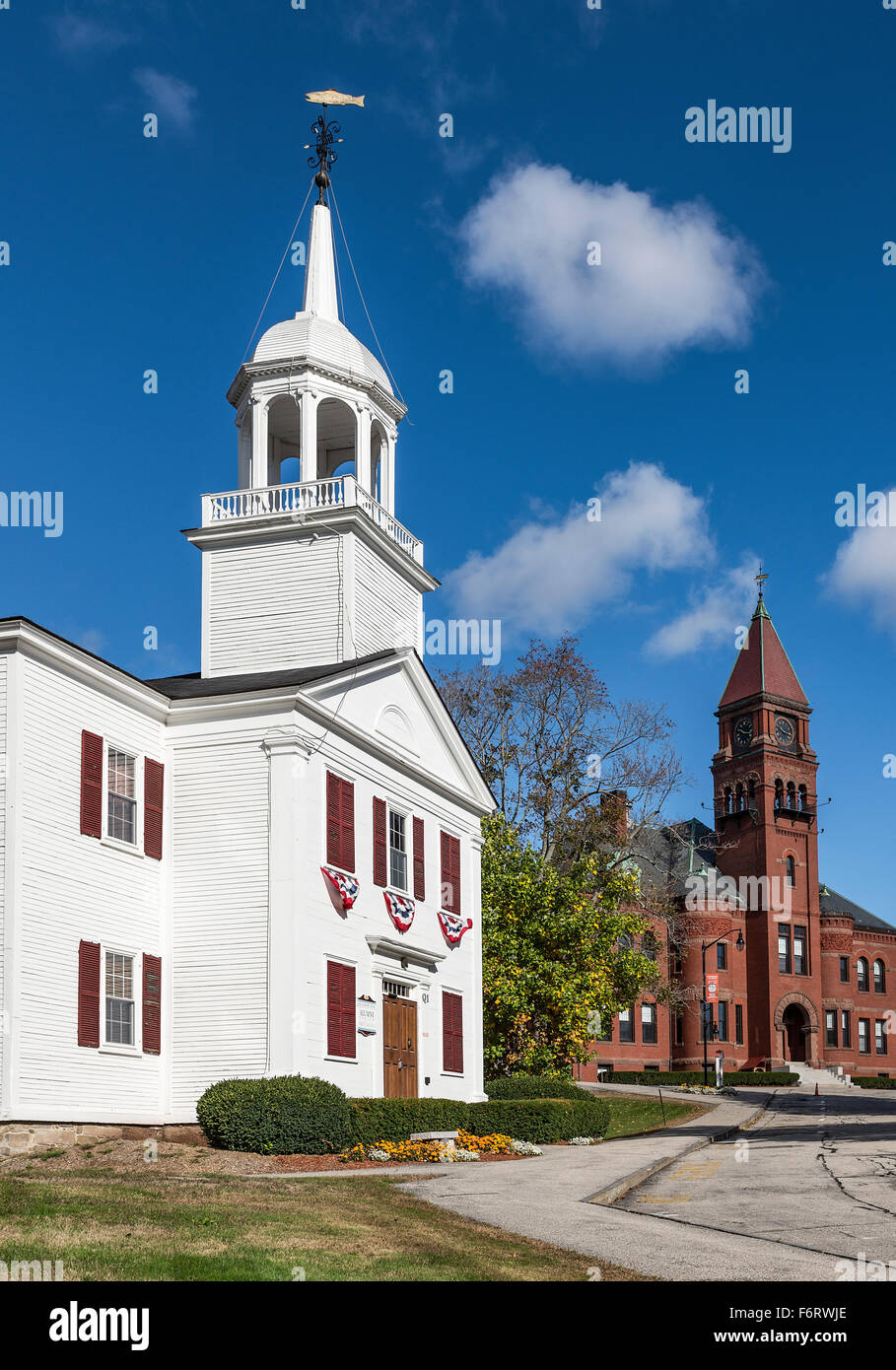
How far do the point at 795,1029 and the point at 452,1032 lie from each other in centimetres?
5575

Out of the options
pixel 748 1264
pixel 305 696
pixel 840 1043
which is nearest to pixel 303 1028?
pixel 305 696

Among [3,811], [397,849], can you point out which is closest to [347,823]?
[397,849]

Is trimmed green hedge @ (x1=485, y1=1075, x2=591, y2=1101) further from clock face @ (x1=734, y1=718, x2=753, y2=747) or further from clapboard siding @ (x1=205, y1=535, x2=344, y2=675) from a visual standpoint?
clock face @ (x1=734, y1=718, x2=753, y2=747)

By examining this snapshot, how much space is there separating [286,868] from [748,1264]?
48.5 ft

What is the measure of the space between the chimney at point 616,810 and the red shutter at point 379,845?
60.4 feet

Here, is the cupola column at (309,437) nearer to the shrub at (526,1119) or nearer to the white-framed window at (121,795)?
the white-framed window at (121,795)

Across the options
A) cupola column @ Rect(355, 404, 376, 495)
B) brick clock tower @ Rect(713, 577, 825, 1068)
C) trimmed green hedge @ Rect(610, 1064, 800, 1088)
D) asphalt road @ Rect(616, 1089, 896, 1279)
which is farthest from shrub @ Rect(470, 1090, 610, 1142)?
brick clock tower @ Rect(713, 577, 825, 1068)

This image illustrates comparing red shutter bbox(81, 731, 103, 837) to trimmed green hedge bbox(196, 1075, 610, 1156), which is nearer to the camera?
trimmed green hedge bbox(196, 1075, 610, 1156)

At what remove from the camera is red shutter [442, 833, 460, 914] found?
104 feet

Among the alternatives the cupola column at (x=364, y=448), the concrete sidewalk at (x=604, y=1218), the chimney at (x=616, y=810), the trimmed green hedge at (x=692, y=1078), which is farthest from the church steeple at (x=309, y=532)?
the trimmed green hedge at (x=692, y=1078)

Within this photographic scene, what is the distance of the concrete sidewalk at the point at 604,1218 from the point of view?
10.5 m

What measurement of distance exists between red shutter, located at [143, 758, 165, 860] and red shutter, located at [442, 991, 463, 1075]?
8.85 metres

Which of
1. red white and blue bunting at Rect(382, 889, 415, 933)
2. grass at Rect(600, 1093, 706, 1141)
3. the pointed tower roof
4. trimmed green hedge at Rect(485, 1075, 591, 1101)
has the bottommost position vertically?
grass at Rect(600, 1093, 706, 1141)
